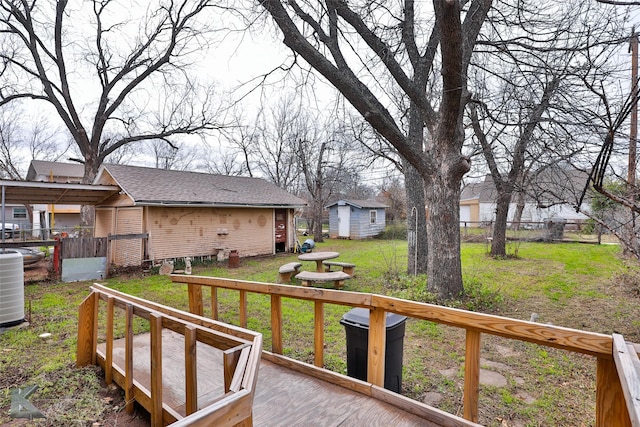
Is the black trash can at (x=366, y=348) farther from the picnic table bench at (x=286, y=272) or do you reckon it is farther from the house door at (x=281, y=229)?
the house door at (x=281, y=229)

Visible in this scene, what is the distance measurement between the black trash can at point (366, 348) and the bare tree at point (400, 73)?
349 centimetres

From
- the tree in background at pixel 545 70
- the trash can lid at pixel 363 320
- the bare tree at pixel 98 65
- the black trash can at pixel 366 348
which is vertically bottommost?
the black trash can at pixel 366 348

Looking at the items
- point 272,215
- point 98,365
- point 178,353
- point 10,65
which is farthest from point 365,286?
point 10,65

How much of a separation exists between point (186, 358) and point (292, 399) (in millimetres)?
922

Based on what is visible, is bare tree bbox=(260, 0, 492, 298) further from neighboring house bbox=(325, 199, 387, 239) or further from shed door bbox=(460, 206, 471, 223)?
shed door bbox=(460, 206, 471, 223)

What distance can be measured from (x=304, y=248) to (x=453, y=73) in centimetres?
1130

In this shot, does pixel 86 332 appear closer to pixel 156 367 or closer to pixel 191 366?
pixel 156 367

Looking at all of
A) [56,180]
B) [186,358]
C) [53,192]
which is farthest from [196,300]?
[56,180]

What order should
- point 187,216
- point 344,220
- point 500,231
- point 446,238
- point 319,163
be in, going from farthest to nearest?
point 344,220 → point 319,163 → point 500,231 → point 187,216 → point 446,238

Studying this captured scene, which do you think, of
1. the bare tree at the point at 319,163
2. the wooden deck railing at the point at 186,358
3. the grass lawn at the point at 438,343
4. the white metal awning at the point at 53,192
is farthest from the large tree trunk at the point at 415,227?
the bare tree at the point at 319,163

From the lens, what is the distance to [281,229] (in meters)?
15.5

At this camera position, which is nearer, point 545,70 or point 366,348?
point 366,348

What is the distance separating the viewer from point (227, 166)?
30.3m

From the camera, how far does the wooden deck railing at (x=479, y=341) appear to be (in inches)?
57.7
